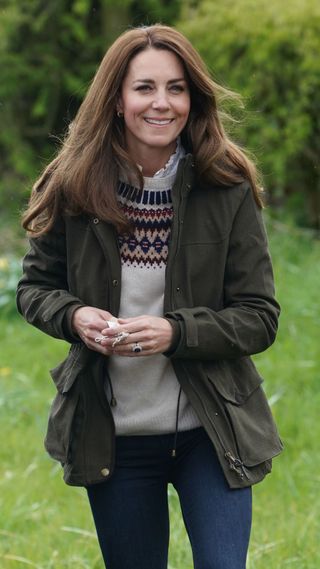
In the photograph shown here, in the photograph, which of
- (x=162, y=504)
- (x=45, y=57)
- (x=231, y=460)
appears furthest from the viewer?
(x=45, y=57)

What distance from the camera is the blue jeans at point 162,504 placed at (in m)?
3.06

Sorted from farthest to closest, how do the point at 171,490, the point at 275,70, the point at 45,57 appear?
the point at 45,57, the point at 275,70, the point at 171,490

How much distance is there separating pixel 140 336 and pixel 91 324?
0.51 feet

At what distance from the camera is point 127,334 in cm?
294

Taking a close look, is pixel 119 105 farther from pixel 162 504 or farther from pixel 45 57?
pixel 45 57

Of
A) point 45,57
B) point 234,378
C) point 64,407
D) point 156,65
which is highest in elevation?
point 156,65

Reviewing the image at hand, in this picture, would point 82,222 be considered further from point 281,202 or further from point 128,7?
point 128,7

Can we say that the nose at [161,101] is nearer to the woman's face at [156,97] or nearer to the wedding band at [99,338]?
the woman's face at [156,97]

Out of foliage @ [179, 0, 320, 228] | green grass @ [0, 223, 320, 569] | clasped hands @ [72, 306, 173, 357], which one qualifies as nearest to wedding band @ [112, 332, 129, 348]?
clasped hands @ [72, 306, 173, 357]

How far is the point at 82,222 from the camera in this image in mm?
3227

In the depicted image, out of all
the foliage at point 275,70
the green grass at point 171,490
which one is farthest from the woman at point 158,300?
the foliage at point 275,70

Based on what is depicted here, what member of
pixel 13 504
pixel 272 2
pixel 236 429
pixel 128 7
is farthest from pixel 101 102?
pixel 128 7

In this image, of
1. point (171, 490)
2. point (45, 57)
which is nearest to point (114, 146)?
point (171, 490)

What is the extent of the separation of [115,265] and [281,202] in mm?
7317
